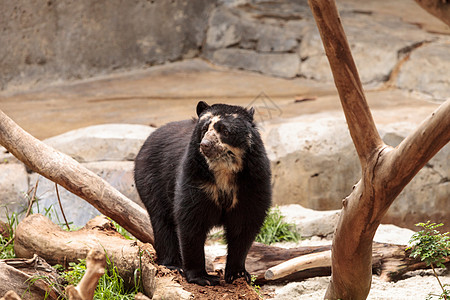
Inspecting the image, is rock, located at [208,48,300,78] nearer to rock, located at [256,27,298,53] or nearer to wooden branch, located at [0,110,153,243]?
rock, located at [256,27,298,53]

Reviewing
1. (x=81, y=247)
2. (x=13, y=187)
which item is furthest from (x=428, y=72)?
(x=81, y=247)

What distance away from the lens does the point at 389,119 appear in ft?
23.5

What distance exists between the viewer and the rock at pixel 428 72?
865cm

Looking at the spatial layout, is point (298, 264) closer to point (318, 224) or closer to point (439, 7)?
point (318, 224)

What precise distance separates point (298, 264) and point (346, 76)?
1.36 meters

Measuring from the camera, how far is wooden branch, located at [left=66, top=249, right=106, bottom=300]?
241cm

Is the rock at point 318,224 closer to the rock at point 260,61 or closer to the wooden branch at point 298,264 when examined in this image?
the wooden branch at point 298,264

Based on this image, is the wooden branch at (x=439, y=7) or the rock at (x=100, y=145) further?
the rock at (x=100, y=145)

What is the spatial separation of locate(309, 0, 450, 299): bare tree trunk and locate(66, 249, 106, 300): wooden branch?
1.34 m

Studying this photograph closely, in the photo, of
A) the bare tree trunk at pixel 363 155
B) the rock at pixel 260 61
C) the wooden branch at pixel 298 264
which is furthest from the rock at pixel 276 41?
the bare tree trunk at pixel 363 155

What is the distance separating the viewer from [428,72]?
28.9 ft

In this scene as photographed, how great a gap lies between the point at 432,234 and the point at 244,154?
1267 millimetres

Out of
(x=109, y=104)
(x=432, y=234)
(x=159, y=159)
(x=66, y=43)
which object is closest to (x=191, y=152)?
(x=159, y=159)

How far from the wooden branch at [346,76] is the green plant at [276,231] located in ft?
7.71
